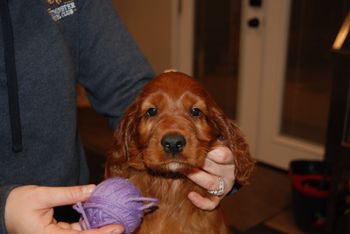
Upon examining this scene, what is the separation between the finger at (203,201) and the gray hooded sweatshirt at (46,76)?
387 mm

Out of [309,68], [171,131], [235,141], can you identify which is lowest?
[309,68]

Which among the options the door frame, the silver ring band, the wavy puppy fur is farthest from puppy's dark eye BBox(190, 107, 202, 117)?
the door frame

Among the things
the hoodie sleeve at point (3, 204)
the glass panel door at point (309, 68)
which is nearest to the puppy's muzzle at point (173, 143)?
the hoodie sleeve at point (3, 204)

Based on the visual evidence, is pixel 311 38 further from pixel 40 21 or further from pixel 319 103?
pixel 40 21

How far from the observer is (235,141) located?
5.17 feet

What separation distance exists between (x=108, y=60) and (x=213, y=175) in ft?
1.71

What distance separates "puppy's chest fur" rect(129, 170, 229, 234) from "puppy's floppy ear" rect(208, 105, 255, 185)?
0.14m

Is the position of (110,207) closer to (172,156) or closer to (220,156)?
(172,156)

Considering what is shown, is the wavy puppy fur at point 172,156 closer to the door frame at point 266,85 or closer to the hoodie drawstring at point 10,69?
the hoodie drawstring at point 10,69

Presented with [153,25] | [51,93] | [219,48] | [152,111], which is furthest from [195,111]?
[153,25]

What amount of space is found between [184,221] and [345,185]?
79.4 inches

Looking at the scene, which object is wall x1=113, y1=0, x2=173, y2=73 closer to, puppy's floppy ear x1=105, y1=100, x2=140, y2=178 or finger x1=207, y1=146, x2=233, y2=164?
puppy's floppy ear x1=105, y1=100, x2=140, y2=178

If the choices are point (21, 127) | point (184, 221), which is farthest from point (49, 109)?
point (184, 221)

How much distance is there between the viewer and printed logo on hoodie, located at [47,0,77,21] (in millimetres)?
1373
